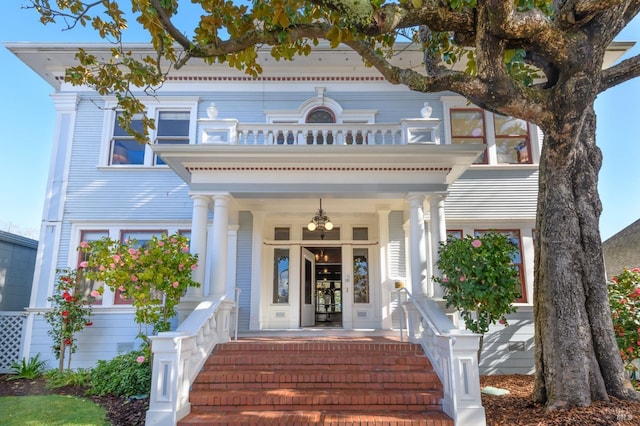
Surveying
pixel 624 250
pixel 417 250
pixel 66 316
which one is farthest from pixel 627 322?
pixel 624 250

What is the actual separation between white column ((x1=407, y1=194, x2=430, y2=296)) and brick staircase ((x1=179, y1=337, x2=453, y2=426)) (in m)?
1.01

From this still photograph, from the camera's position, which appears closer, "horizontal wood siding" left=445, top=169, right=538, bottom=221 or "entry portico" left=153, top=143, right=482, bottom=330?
"entry portico" left=153, top=143, right=482, bottom=330

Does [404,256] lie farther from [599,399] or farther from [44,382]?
[44,382]

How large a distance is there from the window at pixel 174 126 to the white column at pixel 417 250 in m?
5.83

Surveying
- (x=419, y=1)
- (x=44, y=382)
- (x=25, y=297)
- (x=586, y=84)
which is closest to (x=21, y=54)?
(x=25, y=297)

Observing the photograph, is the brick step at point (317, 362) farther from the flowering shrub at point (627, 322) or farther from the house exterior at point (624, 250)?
the house exterior at point (624, 250)

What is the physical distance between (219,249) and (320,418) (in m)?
3.29

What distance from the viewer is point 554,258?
5.13 metres

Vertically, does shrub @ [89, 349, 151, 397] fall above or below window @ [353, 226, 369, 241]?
below

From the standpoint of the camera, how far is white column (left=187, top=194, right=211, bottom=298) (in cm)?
712

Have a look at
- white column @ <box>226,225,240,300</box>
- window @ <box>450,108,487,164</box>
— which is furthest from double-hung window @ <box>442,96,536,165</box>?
white column @ <box>226,225,240,300</box>

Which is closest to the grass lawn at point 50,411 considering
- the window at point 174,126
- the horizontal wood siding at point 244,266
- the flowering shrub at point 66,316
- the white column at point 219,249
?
the flowering shrub at point 66,316

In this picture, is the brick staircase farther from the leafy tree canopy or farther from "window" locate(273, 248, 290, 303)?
the leafy tree canopy

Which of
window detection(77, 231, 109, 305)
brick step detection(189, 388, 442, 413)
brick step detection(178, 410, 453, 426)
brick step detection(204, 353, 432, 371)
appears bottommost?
brick step detection(178, 410, 453, 426)
